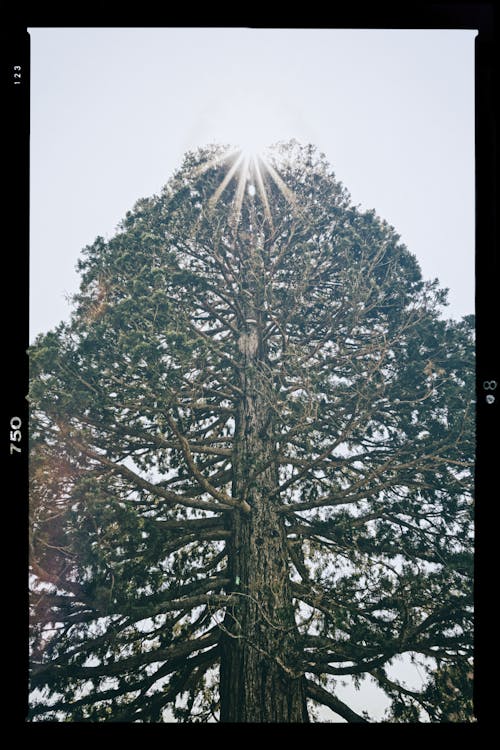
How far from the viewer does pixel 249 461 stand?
4719 mm

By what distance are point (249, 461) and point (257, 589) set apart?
→ 37.2 inches

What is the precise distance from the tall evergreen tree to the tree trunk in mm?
14

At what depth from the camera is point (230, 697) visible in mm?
3789

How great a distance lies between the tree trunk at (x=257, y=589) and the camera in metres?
3.73

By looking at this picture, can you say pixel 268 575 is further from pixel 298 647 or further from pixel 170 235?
pixel 170 235

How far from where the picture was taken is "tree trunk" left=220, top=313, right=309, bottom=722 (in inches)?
147
